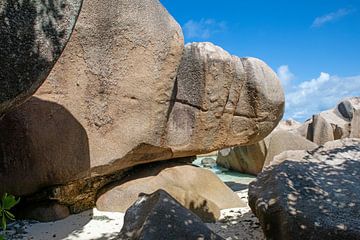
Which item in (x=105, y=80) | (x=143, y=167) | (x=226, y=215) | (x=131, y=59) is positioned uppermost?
(x=131, y=59)

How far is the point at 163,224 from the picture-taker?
14.5 feet

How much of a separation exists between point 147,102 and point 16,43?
155 inches

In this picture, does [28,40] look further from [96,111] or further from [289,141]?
[289,141]

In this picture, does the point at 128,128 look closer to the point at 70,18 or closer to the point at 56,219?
the point at 56,219

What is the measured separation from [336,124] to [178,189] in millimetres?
18779

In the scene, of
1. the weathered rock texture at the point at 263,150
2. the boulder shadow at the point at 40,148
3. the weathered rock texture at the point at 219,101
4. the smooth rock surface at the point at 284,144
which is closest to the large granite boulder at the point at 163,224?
the boulder shadow at the point at 40,148

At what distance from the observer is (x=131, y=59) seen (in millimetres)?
7621

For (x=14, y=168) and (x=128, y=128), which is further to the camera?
(x=128, y=128)

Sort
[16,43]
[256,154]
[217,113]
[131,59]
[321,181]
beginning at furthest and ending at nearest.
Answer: [256,154] → [217,113] → [131,59] → [321,181] → [16,43]

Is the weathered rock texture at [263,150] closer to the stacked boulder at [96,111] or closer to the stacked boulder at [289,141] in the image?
the stacked boulder at [289,141]

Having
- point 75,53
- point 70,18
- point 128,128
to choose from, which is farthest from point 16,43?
point 128,128

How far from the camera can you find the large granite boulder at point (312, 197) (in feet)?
15.8

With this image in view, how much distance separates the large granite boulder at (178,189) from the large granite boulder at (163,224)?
2.57 m

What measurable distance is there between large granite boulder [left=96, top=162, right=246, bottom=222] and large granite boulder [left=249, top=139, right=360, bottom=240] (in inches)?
61.4
